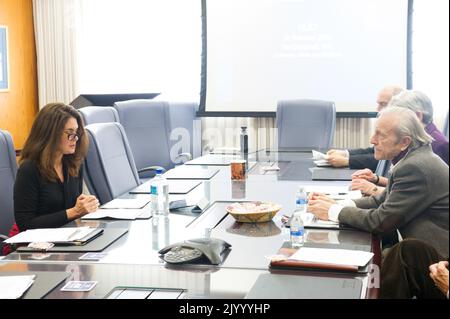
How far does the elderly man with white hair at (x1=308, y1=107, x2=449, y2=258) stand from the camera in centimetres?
236

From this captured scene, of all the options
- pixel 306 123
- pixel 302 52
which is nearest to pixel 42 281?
pixel 306 123

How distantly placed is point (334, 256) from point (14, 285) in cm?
98

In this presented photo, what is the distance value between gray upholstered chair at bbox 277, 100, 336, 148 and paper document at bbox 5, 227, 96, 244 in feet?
10.6

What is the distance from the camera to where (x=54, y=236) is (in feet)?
7.70

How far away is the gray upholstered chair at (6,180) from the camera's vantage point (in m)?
3.14

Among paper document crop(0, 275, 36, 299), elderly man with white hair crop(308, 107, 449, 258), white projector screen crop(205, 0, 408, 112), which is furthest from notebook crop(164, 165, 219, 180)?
white projector screen crop(205, 0, 408, 112)

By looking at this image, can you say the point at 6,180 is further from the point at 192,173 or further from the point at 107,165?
the point at 192,173

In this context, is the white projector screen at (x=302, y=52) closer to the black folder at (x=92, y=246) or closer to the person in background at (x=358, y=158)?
the person in background at (x=358, y=158)

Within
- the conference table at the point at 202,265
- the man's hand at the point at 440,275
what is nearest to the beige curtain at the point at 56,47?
the conference table at the point at 202,265

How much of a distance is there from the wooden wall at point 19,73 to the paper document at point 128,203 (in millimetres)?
3662

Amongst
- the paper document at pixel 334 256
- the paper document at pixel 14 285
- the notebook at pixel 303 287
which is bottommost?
the paper document at pixel 14 285

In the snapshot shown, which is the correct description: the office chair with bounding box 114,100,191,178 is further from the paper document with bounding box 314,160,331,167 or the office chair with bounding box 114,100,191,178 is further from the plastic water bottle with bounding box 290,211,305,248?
the plastic water bottle with bounding box 290,211,305,248
